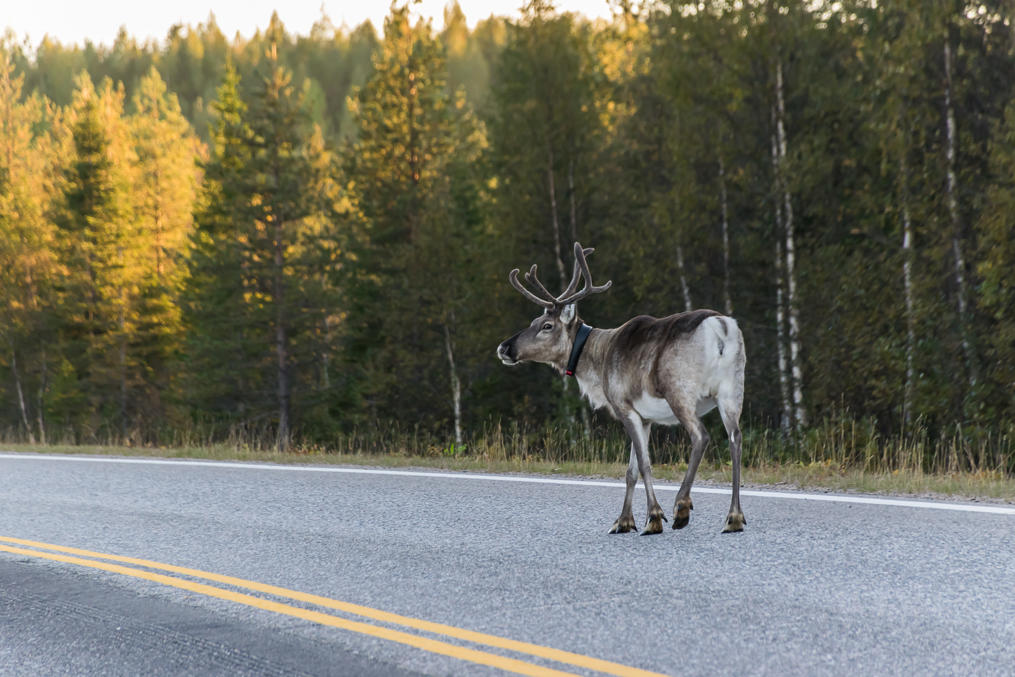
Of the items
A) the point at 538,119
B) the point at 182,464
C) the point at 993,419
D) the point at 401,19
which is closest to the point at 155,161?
the point at 401,19

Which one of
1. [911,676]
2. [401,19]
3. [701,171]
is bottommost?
[911,676]

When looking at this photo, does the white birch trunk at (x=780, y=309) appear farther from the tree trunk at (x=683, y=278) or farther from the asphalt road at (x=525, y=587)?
the asphalt road at (x=525, y=587)

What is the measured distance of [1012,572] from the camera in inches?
225

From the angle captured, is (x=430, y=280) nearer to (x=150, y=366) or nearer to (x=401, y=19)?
(x=401, y=19)

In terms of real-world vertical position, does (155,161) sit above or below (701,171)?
above

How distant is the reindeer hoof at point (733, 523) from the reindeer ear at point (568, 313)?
195 centimetres

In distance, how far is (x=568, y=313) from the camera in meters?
7.92

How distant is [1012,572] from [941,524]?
148 centimetres

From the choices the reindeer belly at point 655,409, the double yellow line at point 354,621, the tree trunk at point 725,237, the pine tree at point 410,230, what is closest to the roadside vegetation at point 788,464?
the reindeer belly at point 655,409

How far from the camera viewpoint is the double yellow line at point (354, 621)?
14.5 ft

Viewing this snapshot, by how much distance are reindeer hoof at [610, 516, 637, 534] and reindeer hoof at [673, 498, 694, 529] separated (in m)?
0.32

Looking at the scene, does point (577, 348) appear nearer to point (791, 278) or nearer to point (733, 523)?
point (733, 523)

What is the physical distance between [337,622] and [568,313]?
136 inches

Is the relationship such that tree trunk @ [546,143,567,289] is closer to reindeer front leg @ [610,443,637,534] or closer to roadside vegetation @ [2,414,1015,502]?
roadside vegetation @ [2,414,1015,502]
